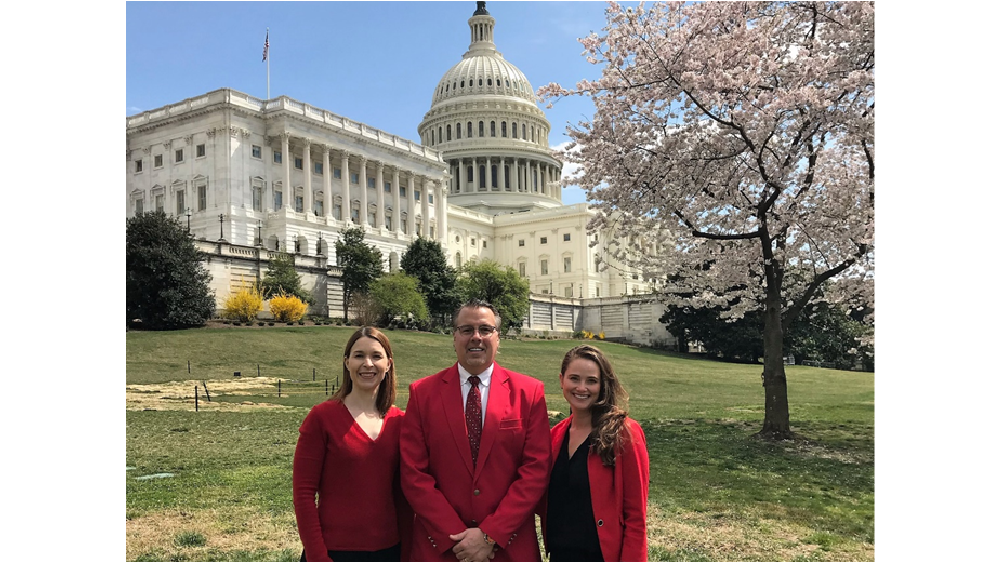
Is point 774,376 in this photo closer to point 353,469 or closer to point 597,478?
point 597,478

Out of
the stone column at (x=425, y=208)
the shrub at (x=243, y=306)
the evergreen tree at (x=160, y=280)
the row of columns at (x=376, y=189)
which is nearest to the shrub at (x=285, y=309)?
the shrub at (x=243, y=306)

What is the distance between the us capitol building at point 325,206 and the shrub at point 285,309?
415cm

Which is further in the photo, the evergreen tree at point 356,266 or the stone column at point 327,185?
the stone column at point 327,185

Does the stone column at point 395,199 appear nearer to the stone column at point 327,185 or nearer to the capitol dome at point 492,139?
the stone column at point 327,185

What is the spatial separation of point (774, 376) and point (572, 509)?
12741mm

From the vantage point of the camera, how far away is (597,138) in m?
16.4

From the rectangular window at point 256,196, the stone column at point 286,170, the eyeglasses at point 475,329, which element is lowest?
the eyeglasses at point 475,329

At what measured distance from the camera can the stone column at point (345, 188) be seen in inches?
3118

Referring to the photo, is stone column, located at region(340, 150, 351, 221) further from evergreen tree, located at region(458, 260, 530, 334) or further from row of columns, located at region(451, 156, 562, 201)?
row of columns, located at region(451, 156, 562, 201)

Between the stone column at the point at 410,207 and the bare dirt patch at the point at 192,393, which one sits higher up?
the stone column at the point at 410,207

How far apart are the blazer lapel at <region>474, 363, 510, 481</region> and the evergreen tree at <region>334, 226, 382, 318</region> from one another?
5195 centimetres

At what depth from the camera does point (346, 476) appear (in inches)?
211

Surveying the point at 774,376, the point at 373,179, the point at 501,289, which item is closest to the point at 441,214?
the point at 373,179

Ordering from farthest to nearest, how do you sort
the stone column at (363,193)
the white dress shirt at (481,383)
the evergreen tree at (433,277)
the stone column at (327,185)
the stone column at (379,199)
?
the stone column at (379,199)
the stone column at (363,193)
the stone column at (327,185)
the evergreen tree at (433,277)
the white dress shirt at (481,383)
